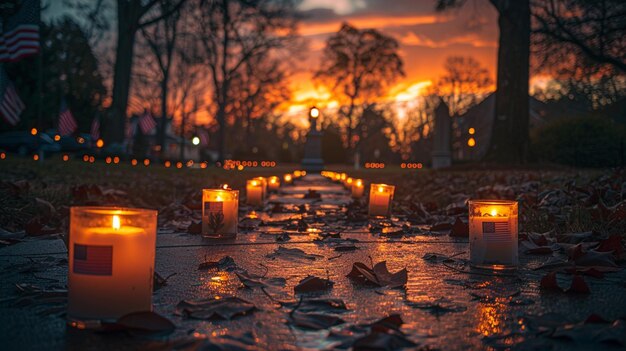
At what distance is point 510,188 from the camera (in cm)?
900

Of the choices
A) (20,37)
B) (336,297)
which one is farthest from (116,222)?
(20,37)

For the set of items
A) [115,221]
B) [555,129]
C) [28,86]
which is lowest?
[115,221]

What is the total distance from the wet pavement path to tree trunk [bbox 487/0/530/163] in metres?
12.3

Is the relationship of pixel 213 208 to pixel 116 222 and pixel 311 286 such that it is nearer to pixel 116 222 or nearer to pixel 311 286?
pixel 311 286

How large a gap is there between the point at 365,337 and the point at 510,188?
7.41 metres

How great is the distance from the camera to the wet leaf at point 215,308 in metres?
2.54

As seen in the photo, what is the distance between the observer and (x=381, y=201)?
7.50 metres

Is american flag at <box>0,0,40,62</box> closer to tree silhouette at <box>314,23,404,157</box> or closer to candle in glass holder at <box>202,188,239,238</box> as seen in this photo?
candle in glass holder at <box>202,188,239,238</box>

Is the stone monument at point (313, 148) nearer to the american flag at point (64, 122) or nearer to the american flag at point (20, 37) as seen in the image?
the american flag at point (64, 122)

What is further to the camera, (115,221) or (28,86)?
(28,86)

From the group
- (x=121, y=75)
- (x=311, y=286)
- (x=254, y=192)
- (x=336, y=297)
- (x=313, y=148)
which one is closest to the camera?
(x=336, y=297)

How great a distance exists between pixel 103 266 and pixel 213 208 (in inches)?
113

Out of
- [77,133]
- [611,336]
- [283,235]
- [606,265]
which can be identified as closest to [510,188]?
[283,235]

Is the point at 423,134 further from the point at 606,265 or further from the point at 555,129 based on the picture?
the point at 606,265
